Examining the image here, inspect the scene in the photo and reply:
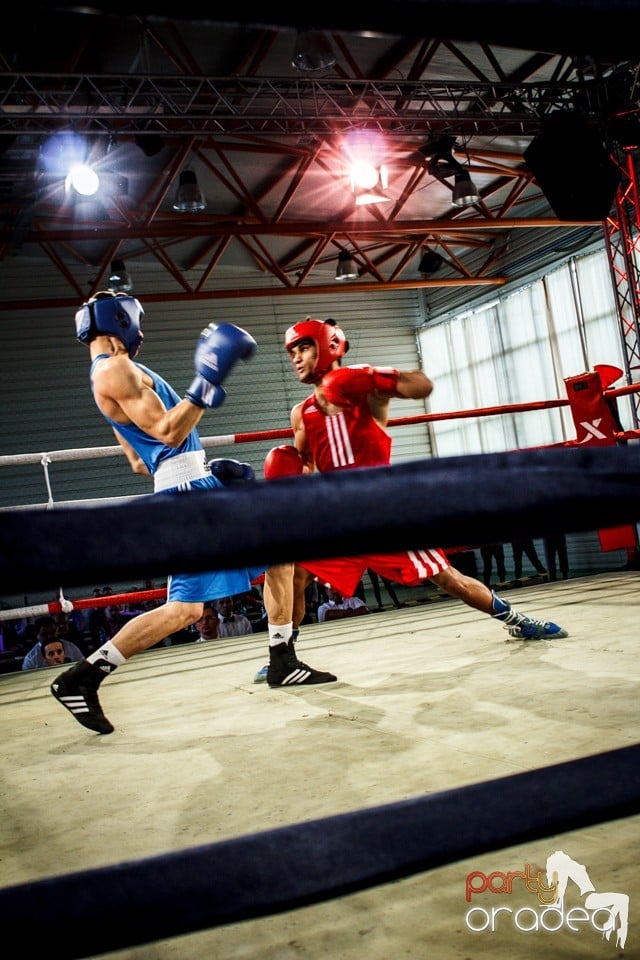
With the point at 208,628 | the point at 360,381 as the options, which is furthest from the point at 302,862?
the point at 208,628

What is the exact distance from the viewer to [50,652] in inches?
206

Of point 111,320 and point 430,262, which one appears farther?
point 430,262

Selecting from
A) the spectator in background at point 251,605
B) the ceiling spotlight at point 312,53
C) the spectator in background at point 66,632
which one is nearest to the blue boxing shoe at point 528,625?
the spectator in background at point 66,632

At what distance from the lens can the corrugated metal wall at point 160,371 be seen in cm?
1108

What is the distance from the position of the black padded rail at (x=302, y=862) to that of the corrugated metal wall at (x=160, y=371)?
34.5ft

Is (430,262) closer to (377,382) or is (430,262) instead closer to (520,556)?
(520,556)

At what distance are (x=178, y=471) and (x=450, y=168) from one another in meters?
6.68

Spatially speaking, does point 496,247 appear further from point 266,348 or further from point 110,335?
point 110,335

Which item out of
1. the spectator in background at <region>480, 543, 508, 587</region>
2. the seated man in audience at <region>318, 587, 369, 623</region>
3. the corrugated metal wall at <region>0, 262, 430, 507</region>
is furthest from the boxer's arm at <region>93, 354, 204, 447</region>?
the corrugated metal wall at <region>0, 262, 430, 507</region>

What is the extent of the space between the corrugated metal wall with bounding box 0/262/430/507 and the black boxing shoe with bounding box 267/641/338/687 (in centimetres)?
828

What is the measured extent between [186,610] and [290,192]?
751 centimetres

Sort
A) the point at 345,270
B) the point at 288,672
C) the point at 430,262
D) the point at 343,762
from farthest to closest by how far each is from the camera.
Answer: the point at 430,262 → the point at 345,270 → the point at 288,672 → the point at 343,762

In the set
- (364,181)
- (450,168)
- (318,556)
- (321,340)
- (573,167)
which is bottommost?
(318,556)

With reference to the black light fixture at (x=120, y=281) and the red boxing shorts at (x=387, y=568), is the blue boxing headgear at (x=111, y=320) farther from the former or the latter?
the black light fixture at (x=120, y=281)
